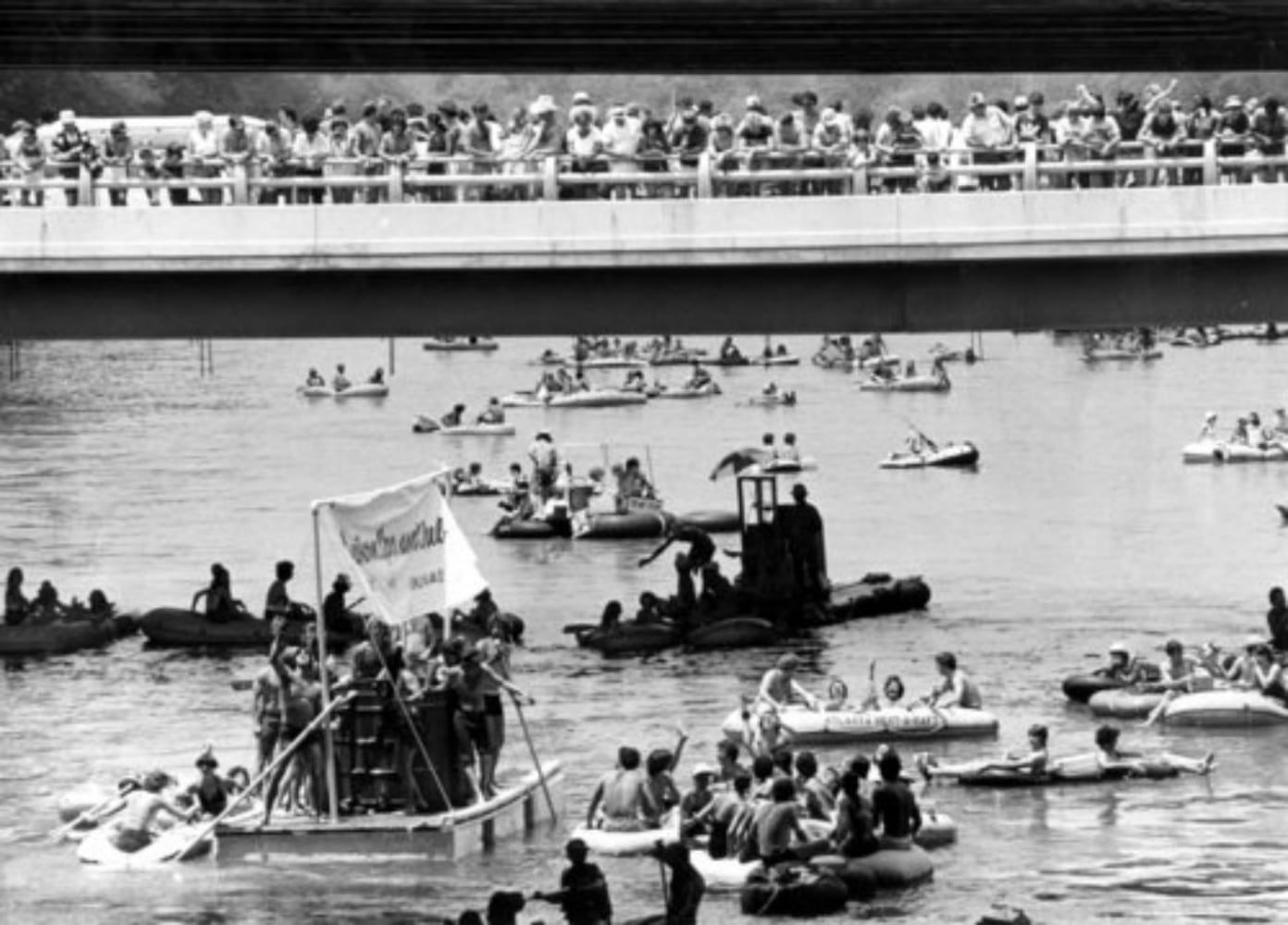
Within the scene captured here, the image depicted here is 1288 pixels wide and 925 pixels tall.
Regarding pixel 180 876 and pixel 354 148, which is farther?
pixel 354 148

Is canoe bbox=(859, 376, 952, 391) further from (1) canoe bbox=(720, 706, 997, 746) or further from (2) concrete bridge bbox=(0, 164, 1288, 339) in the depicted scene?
(1) canoe bbox=(720, 706, 997, 746)

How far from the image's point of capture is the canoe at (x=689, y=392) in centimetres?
12612

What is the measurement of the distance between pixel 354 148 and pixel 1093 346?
89.6 metres

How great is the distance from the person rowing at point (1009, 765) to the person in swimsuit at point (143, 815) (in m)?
9.44

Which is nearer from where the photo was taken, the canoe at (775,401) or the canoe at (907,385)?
the canoe at (775,401)

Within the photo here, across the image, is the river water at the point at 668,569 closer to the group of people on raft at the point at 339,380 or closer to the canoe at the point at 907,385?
the canoe at the point at 907,385

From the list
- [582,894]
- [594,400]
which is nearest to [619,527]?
[594,400]

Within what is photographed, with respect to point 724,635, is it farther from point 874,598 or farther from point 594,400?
point 594,400

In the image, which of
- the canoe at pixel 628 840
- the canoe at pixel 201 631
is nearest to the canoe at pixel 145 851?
the canoe at pixel 628 840

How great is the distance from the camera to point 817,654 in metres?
65.1

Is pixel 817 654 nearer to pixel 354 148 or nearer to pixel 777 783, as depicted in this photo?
pixel 354 148

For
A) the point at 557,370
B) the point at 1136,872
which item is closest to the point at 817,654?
the point at 1136,872

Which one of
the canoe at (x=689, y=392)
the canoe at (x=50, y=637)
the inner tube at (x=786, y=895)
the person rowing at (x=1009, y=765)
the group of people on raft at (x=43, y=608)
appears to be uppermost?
the canoe at (x=689, y=392)

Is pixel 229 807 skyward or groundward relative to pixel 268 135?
groundward
